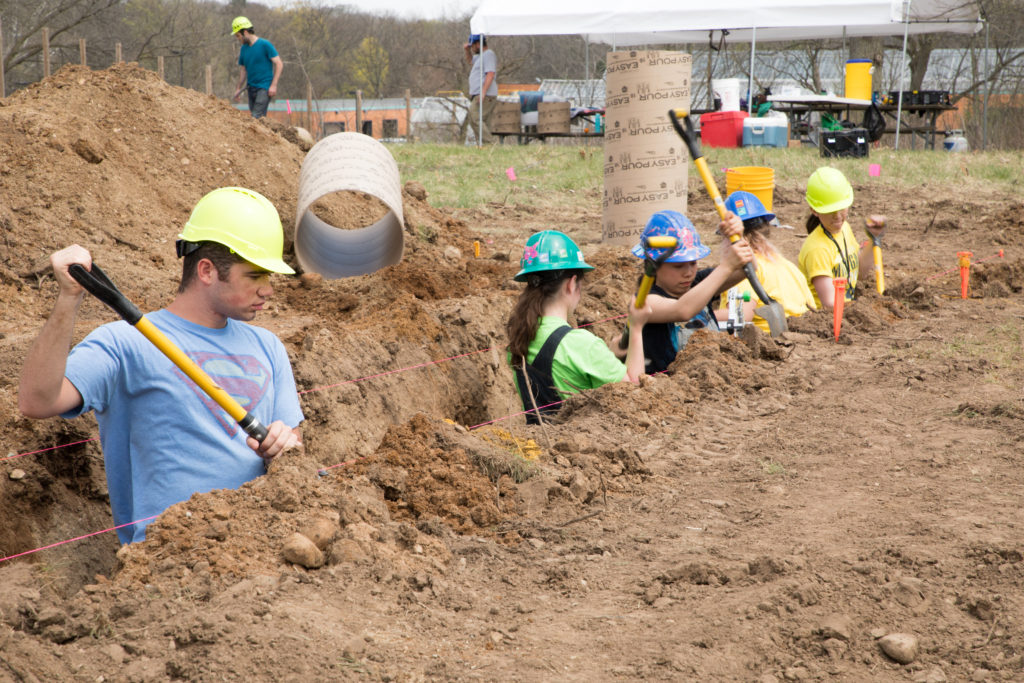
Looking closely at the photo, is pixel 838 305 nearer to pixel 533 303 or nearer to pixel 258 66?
pixel 533 303

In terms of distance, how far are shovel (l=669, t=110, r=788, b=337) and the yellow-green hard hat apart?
2504mm

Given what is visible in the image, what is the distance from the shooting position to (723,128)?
17.5 m

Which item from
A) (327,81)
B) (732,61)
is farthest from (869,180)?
(327,81)

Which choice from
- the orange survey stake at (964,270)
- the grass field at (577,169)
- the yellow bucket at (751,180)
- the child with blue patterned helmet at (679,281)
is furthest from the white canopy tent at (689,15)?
the child with blue patterned helmet at (679,281)

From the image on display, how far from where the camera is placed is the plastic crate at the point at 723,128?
1736 cm

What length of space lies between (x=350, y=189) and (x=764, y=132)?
12.0m

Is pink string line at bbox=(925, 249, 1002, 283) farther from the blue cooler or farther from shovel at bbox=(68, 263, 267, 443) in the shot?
the blue cooler

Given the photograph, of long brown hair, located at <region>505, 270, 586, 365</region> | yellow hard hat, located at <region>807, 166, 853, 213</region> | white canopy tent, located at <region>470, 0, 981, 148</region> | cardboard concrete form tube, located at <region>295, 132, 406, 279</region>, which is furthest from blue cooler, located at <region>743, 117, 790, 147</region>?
long brown hair, located at <region>505, 270, 586, 365</region>

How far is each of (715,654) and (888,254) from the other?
8891mm

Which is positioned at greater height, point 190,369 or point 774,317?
point 190,369

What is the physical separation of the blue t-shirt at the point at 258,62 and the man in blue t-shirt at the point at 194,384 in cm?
1068

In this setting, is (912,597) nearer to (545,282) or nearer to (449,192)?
(545,282)

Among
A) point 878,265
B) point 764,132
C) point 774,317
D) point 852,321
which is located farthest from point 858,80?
point 774,317

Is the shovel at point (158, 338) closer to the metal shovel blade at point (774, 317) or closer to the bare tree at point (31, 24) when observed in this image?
the metal shovel blade at point (774, 317)
